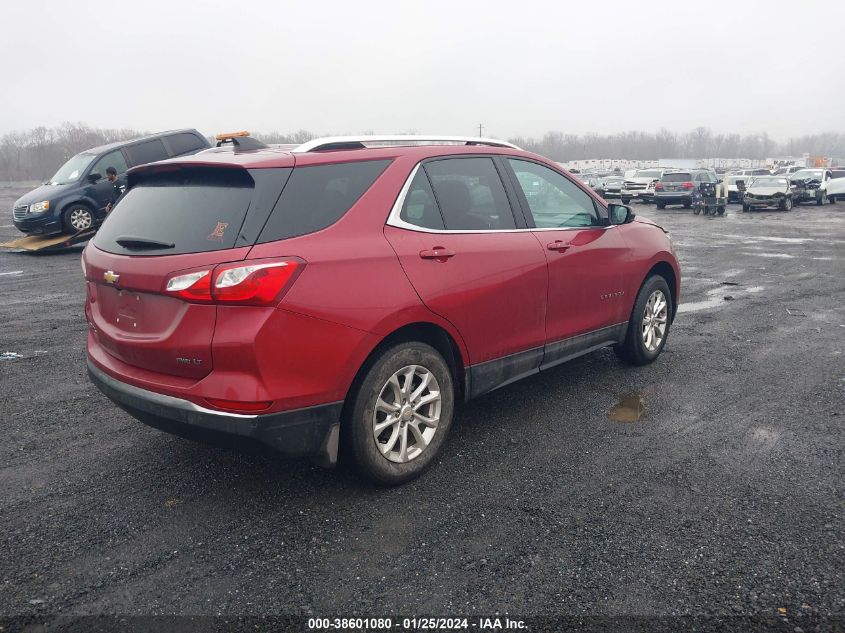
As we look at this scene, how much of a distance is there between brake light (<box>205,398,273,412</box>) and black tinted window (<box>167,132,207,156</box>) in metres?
13.2

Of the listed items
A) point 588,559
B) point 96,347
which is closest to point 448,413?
point 588,559

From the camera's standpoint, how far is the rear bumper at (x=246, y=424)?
116 inches

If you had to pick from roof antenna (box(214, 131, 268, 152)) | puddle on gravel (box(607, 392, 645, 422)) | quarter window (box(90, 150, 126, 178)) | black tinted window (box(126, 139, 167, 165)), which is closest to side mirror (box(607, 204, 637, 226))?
puddle on gravel (box(607, 392, 645, 422))

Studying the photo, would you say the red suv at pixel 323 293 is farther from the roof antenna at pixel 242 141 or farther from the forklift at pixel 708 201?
the forklift at pixel 708 201

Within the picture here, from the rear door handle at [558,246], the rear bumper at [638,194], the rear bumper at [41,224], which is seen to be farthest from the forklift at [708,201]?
the rear door handle at [558,246]

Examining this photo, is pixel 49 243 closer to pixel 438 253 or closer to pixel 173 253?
pixel 173 253

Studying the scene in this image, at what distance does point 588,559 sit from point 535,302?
5.97 ft

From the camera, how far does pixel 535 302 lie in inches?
167

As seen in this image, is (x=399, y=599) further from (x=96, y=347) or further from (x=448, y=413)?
(x=96, y=347)

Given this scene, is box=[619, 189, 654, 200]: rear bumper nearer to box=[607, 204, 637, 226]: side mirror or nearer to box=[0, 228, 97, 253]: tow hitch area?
box=[0, 228, 97, 253]: tow hitch area

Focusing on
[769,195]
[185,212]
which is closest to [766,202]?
[769,195]

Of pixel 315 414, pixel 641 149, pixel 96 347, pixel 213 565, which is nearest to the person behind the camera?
pixel 213 565

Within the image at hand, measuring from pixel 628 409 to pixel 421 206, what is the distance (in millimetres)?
2250

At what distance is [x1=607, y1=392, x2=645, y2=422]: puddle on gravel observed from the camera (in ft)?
14.8
